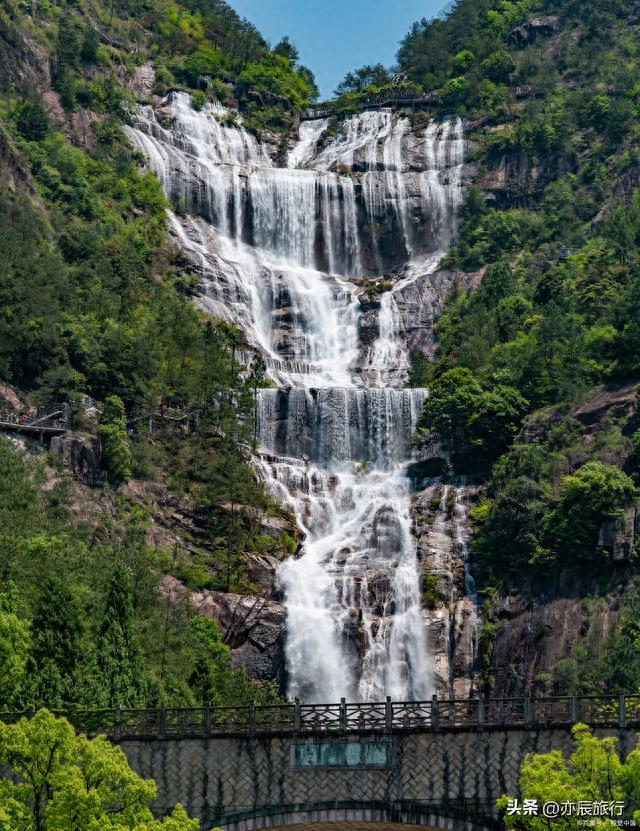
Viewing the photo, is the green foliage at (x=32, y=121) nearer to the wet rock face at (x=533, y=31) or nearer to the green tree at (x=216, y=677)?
the wet rock face at (x=533, y=31)

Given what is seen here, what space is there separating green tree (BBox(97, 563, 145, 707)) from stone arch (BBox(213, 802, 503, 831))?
9.70 meters

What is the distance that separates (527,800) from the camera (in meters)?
36.4

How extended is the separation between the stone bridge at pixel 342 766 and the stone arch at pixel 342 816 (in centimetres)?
3

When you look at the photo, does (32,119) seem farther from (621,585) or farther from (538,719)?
(538,719)

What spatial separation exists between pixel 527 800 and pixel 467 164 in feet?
297

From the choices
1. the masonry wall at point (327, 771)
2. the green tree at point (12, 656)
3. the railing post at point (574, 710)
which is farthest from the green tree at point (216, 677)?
the railing post at point (574, 710)

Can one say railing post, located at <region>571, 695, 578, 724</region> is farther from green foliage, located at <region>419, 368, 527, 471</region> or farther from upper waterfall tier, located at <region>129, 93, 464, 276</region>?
upper waterfall tier, located at <region>129, 93, 464, 276</region>

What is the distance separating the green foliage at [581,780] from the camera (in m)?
36.0

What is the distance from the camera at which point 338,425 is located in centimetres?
9119

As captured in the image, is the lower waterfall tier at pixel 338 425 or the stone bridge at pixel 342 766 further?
the lower waterfall tier at pixel 338 425

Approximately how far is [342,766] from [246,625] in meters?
29.7

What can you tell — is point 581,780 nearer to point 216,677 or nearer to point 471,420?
point 216,677

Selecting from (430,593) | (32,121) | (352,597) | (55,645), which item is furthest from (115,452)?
(32,121)

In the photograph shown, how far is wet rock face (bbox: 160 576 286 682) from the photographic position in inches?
2837
